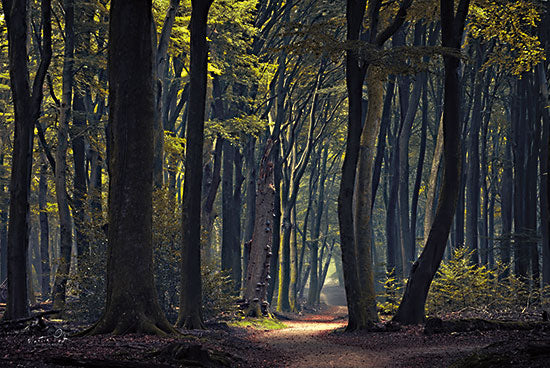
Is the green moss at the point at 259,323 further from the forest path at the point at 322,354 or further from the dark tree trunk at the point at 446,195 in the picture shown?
the dark tree trunk at the point at 446,195

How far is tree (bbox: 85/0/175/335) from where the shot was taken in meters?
12.0

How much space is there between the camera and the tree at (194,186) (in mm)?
15758

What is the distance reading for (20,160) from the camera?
16.2m

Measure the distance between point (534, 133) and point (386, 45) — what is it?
9239 millimetres

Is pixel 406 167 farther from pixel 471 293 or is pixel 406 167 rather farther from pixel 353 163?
pixel 353 163

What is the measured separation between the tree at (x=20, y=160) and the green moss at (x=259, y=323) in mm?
6935

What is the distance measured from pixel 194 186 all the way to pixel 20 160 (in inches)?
172

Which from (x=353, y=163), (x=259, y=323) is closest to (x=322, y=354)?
(x=353, y=163)

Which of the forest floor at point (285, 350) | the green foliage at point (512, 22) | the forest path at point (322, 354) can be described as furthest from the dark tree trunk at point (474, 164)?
the forest floor at point (285, 350)

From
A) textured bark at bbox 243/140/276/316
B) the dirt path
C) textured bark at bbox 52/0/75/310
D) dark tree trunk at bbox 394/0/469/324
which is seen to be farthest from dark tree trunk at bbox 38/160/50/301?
dark tree trunk at bbox 394/0/469/324

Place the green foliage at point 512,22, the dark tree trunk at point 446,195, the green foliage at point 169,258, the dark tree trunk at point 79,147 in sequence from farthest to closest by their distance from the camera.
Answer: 1. the dark tree trunk at point 79,147
2. the green foliage at point 512,22
3. the green foliage at point 169,258
4. the dark tree trunk at point 446,195

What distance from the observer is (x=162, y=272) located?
18.1m

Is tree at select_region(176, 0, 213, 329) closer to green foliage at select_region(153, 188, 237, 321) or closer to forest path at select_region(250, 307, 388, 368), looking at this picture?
green foliage at select_region(153, 188, 237, 321)

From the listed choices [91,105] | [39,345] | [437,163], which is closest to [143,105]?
[39,345]
